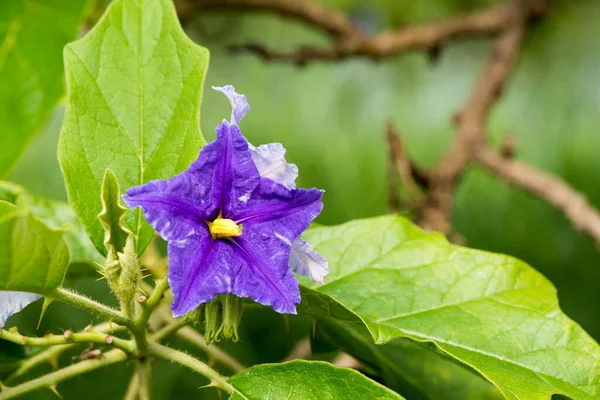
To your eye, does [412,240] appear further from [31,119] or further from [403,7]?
[403,7]

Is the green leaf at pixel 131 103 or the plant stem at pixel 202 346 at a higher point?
the green leaf at pixel 131 103

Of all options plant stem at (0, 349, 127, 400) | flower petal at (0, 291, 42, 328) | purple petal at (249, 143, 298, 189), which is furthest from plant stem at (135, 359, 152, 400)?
purple petal at (249, 143, 298, 189)

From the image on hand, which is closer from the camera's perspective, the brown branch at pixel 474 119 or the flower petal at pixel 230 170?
the flower petal at pixel 230 170

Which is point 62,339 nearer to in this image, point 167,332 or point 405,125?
point 167,332

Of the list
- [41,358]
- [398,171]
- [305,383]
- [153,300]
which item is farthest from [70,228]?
[398,171]

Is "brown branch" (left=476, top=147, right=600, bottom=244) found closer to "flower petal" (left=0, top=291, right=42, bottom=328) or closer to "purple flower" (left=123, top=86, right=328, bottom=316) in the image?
"purple flower" (left=123, top=86, right=328, bottom=316)

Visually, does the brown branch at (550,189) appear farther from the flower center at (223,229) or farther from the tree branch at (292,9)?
the flower center at (223,229)

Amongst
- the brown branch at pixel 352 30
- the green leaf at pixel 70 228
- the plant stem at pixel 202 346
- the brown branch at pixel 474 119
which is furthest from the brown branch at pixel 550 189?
the green leaf at pixel 70 228

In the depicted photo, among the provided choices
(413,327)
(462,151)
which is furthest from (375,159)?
(413,327)
